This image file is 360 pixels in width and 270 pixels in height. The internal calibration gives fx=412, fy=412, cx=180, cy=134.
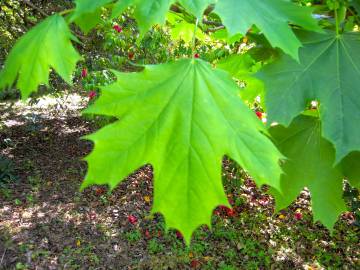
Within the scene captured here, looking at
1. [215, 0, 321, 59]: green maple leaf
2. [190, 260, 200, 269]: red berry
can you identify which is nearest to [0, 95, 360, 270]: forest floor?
[190, 260, 200, 269]: red berry

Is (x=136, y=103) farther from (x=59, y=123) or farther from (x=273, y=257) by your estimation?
(x=59, y=123)

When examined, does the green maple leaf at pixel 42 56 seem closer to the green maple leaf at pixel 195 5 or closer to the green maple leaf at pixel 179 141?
the green maple leaf at pixel 179 141

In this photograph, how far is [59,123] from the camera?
8406 millimetres

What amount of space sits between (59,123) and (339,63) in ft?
25.4

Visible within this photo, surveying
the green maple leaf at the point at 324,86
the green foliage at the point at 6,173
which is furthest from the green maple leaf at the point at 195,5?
the green foliage at the point at 6,173

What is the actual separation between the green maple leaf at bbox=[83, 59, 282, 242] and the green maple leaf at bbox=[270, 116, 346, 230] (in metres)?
0.32

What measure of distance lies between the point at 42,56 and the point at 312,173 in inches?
35.9

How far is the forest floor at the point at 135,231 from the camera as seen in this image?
489 centimetres

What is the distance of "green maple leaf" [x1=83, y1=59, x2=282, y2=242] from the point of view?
3.30 ft

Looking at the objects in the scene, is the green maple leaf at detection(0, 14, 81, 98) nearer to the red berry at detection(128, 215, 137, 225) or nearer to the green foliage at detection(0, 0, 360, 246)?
the green foliage at detection(0, 0, 360, 246)

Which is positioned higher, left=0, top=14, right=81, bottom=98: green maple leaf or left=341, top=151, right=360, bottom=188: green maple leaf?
left=341, top=151, right=360, bottom=188: green maple leaf

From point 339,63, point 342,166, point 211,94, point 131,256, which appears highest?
point 339,63

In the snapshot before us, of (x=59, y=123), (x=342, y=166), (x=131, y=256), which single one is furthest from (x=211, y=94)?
(x=59, y=123)

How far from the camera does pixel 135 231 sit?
5.38 metres
